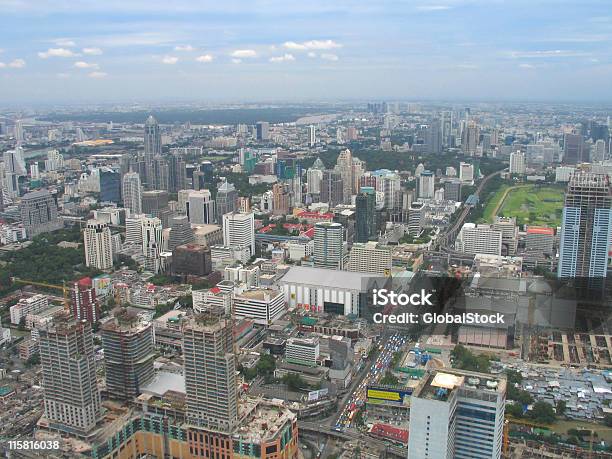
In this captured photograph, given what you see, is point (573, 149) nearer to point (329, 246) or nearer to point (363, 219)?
point (363, 219)

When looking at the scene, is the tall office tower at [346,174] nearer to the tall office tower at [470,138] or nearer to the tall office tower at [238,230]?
the tall office tower at [238,230]

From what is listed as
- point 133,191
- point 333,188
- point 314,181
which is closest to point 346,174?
point 333,188

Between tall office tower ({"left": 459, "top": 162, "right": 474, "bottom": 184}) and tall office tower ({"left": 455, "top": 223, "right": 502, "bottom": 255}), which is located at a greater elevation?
tall office tower ({"left": 459, "top": 162, "right": 474, "bottom": 184})

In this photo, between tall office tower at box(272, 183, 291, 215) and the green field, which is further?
tall office tower at box(272, 183, 291, 215)

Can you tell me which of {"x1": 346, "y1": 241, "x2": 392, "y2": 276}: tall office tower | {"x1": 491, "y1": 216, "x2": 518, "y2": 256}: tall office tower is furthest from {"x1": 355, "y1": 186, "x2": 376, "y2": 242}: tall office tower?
{"x1": 491, "y1": 216, "x2": 518, "y2": 256}: tall office tower

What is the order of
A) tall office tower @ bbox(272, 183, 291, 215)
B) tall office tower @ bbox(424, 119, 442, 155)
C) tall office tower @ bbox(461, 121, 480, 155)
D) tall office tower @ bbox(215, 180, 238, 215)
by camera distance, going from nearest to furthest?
tall office tower @ bbox(215, 180, 238, 215)
tall office tower @ bbox(272, 183, 291, 215)
tall office tower @ bbox(461, 121, 480, 155)
tall office tower @ bbox(424, 119, 442, 155)

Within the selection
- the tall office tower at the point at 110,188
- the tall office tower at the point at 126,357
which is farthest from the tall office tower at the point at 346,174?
the tall office tower at the point at 126,357

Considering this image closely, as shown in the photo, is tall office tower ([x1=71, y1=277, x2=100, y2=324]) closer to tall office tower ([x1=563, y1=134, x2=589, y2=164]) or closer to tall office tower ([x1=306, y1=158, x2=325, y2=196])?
tall office tower ([x1=306, y1=158, x2=325, y2=196])

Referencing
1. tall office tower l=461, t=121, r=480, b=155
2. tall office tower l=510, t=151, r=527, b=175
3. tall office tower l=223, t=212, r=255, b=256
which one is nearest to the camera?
tall office tower l=223, t=212, r=255, b=256
